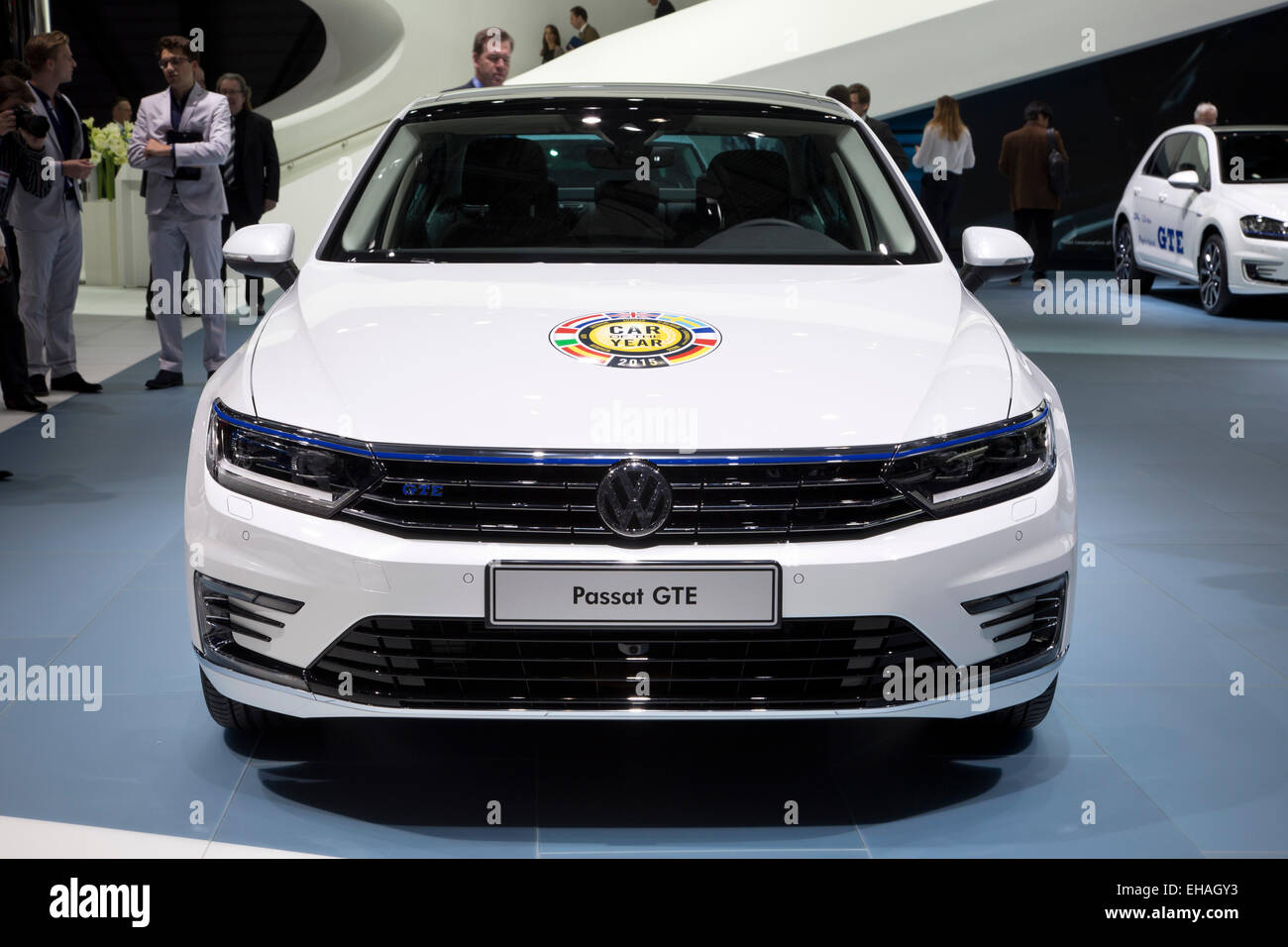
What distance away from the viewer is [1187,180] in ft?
35.2

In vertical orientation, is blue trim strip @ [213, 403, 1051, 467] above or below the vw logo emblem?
above

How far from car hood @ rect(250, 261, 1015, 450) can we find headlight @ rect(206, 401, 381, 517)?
4 cm

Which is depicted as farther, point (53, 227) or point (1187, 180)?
point (1187, 180)

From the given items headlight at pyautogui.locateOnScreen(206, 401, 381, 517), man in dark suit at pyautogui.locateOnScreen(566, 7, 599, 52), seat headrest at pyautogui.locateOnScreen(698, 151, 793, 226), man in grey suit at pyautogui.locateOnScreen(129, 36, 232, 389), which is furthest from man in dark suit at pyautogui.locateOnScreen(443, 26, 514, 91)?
man in dark suit at pyautogui.locateOnScreen(566, 7, 599, 52)

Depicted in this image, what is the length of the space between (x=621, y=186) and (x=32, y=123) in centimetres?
→ 414

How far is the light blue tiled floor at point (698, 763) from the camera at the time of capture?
2691 millimetres

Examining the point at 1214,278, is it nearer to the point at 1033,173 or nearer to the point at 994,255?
the point at 1033,173

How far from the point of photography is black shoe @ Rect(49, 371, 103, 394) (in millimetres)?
7434

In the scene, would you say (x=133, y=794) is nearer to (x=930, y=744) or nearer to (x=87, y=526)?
(x=930, y=744)
